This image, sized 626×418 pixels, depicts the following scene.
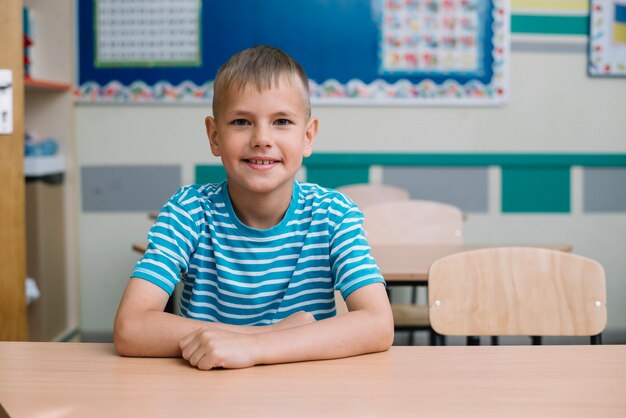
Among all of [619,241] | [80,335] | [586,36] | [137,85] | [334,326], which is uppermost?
[586,36]

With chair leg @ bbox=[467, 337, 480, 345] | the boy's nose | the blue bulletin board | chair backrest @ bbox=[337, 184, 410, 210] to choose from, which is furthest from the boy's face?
the blue bulletin board

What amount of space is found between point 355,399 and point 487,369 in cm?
24

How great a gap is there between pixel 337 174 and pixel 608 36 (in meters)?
1.47

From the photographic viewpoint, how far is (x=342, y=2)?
3.78 m

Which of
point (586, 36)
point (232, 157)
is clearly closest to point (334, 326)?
point (232, 157)

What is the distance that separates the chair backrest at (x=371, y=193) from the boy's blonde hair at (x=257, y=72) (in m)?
2.02

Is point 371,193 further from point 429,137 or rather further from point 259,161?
point 259,161

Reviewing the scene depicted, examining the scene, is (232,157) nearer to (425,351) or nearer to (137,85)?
(425,351)

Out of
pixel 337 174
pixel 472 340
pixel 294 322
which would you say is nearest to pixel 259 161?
pixel 294 322

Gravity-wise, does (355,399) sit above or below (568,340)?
above

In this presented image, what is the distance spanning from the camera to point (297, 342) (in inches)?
45.4

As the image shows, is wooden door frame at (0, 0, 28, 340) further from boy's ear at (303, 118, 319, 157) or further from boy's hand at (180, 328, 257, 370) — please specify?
boy's hand at (180, 328, 257, 370)

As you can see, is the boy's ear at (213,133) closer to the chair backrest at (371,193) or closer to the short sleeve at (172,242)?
the short sleeve at (172,242)

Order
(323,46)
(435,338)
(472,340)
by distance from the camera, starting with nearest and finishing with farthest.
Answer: (472,340), (435,338), (323,46)
